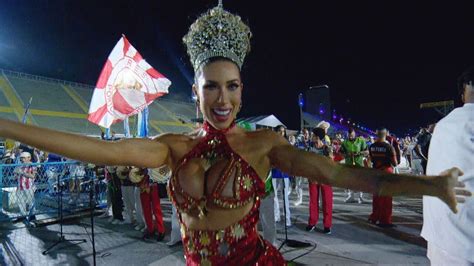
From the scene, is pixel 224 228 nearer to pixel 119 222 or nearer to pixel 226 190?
pixel 226 190

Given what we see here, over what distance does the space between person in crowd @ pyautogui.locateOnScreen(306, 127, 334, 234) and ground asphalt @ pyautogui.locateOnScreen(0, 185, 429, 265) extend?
0.71 ft

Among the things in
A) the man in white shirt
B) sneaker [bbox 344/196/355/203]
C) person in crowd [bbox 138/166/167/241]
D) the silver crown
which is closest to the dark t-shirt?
sneaker [bbox 344/196/355/203]

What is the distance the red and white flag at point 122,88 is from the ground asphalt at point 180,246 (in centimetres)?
258

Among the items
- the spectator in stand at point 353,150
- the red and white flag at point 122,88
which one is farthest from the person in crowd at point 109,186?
the spectator in stand at point 353,150

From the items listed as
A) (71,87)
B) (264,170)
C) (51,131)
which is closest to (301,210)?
(264,170)

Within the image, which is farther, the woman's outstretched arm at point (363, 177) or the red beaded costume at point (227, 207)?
the red beaded costume at point (227, 207)

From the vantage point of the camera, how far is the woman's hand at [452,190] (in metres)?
1.35

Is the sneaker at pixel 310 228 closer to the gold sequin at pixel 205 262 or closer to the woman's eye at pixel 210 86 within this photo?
the gold sequin at pixel 205 262

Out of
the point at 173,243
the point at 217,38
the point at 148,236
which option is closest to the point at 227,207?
the point at 217,38

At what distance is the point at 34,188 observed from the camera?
8.96 meters

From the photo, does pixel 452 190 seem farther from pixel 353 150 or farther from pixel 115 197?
pixel 115 197

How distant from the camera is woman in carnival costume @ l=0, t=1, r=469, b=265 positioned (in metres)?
1.67

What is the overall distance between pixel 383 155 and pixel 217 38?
6282 mm

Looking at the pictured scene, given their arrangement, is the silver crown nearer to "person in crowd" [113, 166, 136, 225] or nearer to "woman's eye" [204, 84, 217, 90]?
"woman's eye" [204, 84, 217, 90]
